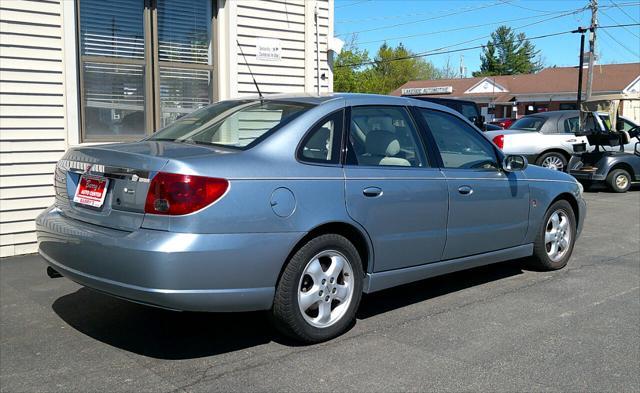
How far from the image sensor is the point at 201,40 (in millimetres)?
8523

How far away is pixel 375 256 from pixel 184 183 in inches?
60.4

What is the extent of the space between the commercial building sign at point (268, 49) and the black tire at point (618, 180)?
8325 mm

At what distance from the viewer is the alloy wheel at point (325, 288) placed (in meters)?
4.00

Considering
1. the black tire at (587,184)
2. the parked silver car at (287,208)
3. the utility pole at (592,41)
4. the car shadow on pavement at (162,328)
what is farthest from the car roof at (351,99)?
the utility pole at (592,41)

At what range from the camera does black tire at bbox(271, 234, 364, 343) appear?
3855 mm

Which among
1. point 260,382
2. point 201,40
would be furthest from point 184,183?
point 201,40

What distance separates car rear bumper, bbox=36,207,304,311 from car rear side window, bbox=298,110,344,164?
575mm

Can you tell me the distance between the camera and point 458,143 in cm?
523

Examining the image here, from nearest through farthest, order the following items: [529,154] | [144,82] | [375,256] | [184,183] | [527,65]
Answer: [184,183], [375,256], [144,82], [529,154], [527,65]

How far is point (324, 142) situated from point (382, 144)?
60cm

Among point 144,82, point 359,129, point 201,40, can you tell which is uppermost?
point 201,40

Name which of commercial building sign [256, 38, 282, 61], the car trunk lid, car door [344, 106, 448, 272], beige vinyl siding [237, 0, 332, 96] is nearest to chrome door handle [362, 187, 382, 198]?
car door [344, 106, 448, 272]

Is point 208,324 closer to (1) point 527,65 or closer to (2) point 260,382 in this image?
(2) point 260,382

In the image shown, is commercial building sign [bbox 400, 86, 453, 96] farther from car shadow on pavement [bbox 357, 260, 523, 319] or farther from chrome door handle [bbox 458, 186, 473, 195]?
chrome door handle [bbox 458, 186, 473, 195]
